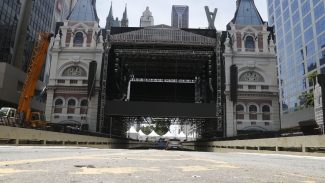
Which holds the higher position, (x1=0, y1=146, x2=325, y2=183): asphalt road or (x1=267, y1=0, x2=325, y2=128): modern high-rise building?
(x1=267, y1=0, x2=325, y2=128): modern high-rise building

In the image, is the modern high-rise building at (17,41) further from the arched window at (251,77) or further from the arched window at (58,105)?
the arched window at (251,77)

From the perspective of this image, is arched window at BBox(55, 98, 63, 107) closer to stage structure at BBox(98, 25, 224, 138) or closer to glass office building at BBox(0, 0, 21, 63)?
stage structure at BBox(98, 25, 224, 138)

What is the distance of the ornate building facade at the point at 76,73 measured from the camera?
48.5m

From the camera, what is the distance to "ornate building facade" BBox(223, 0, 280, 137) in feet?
159

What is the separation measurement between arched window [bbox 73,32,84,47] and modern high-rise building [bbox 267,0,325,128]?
37.4 metres

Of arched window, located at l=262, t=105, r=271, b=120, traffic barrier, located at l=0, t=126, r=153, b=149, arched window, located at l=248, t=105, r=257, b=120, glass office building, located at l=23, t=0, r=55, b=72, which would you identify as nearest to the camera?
traffic barrier, located at l=0, t=126, r=153, b=149

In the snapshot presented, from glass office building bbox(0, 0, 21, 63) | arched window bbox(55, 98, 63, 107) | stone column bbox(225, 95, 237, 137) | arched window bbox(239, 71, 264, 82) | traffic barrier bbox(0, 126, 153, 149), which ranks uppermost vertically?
glass office building bbox(0, 0, 21, 63)

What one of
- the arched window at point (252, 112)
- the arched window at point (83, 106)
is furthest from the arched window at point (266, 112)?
the arched window at point (83, 106)

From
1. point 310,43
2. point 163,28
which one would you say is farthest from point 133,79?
point 310,43

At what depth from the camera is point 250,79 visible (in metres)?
50.5

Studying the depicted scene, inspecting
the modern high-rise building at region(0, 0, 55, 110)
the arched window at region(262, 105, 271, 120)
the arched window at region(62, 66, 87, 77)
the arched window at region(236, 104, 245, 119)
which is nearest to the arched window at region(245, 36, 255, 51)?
the arched window at region(262, 105, 271, 120)

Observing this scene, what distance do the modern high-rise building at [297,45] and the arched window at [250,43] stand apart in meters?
15.2

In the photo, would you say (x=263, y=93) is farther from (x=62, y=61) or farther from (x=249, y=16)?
(x=62, y=61)

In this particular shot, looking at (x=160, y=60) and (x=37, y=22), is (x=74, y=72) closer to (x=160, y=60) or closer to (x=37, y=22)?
(x=160, y=60)
